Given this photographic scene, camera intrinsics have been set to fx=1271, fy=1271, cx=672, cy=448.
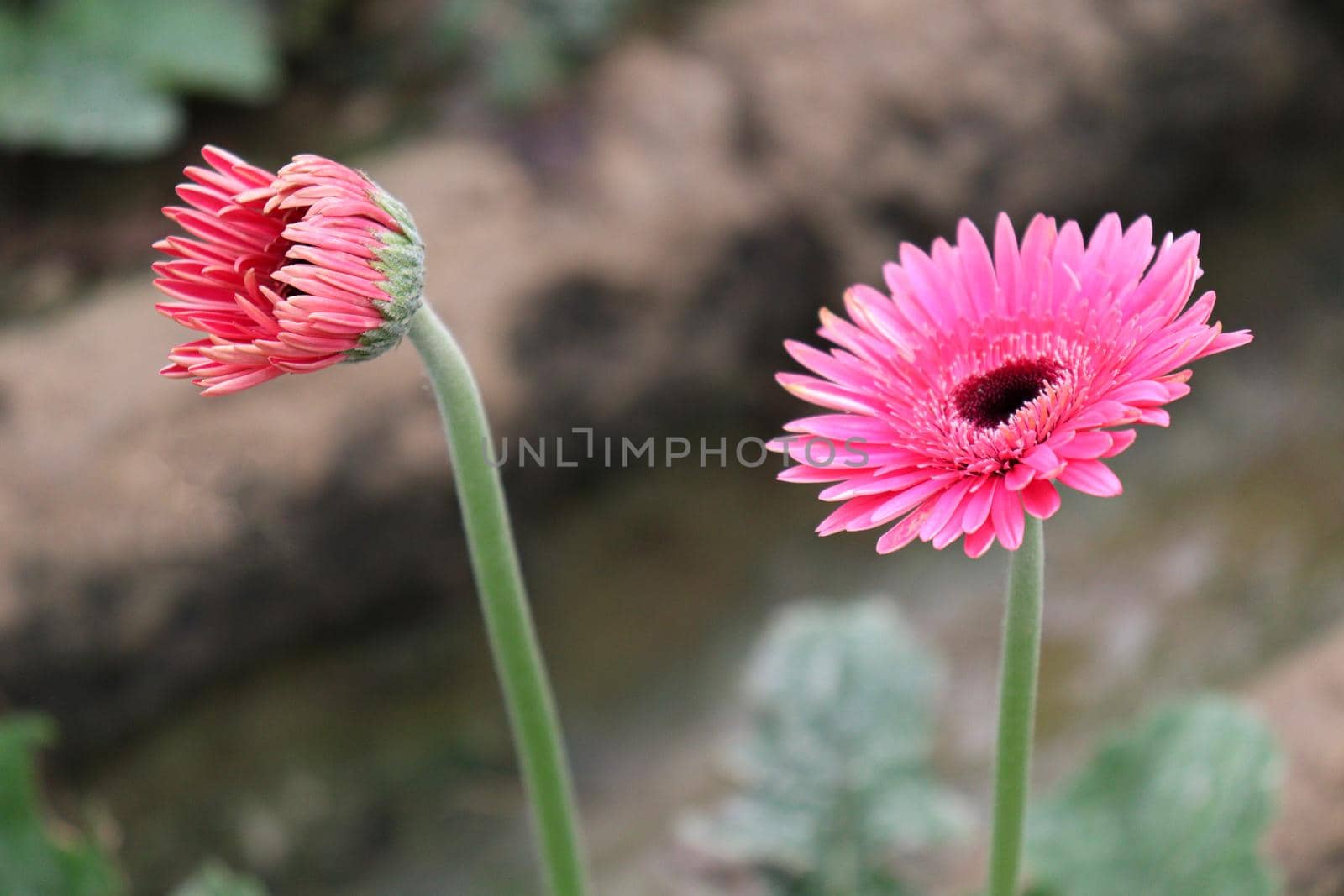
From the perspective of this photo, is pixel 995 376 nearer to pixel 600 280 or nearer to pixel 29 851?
pixel 29 851

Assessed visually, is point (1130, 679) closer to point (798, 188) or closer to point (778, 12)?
point (798, 188)

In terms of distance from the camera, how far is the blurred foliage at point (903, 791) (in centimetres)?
143

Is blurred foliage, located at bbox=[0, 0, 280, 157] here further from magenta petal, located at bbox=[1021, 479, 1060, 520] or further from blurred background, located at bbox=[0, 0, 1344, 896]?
magenta petal, located at bbox=[1021, 479, 1060, 520]

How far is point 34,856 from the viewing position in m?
1.38

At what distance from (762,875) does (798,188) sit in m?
1.47

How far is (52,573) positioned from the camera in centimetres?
215

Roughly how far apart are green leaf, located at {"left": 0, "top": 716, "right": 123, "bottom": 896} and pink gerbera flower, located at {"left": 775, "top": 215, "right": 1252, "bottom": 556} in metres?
0.95

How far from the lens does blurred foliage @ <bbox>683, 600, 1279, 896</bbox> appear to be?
1427 mm

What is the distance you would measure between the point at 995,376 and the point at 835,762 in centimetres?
91

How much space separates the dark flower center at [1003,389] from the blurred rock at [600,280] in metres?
1.60

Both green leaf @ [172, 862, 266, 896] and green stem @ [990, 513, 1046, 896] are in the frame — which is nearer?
green stem @ [990, 513, 1046, 896]

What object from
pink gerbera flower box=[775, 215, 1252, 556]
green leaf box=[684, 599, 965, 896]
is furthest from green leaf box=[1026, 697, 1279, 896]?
pink gerbera flower box=[775, 215, 1252, 556]

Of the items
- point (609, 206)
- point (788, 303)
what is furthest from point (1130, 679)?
point (609, 206)

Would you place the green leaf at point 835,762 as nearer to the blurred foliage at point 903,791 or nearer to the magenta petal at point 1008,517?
the blurred foliage at point 903,791
